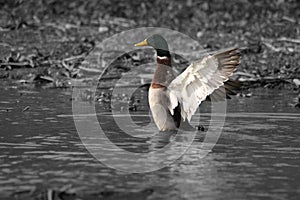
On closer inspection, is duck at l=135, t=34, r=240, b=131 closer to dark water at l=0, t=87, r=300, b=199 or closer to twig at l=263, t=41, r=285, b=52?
dark water at l=0, t=87, r=300, b=199

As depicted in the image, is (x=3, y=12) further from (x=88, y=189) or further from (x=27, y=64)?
(x=88, y=189)

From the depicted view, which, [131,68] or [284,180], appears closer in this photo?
[284,180]

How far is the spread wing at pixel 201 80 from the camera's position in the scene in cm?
902

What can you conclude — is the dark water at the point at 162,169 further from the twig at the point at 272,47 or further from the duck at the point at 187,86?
the twig at the point at 272,47

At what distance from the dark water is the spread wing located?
23.1 inches

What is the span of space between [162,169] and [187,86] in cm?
217

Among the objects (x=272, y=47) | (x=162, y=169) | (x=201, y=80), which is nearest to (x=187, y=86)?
(x=201, y=80)

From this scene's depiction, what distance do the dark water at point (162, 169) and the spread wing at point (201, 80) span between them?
0.59 m

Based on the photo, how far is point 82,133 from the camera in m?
9.09

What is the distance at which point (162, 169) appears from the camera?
283 inches

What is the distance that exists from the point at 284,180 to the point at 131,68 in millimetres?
8168

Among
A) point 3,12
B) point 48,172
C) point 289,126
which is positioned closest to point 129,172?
point 48,172

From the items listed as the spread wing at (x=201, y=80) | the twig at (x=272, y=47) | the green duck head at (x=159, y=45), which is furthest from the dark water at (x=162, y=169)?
the twig at (x=272, y=47)

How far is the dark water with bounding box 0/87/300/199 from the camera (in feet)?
20.7
